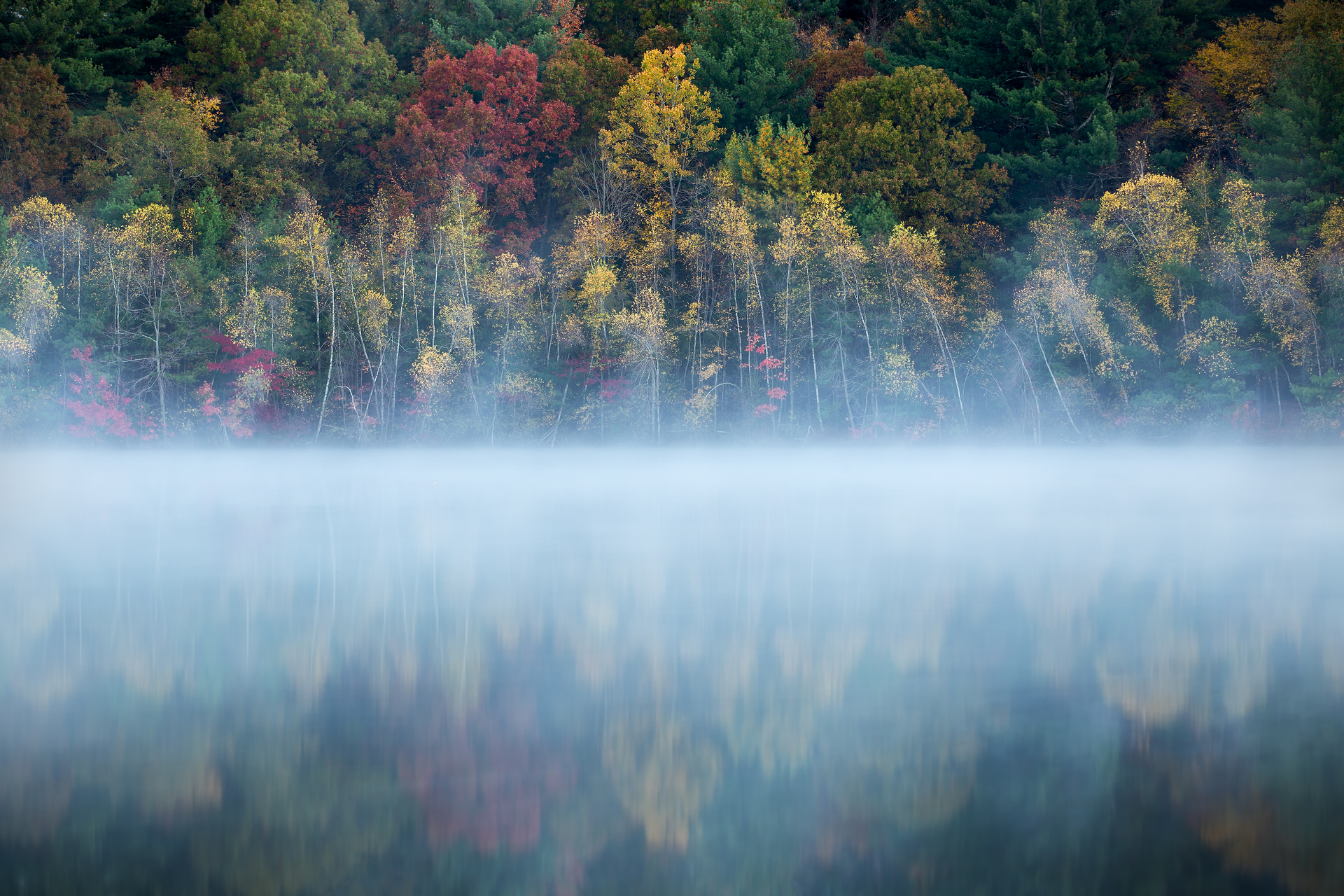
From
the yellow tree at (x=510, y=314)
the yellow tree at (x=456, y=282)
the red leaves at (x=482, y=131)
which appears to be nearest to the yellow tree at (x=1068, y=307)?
the yellow tree at (x=510, y=314)

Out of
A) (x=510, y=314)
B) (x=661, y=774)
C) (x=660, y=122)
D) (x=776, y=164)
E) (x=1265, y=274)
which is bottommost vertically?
(x=661, y=774)

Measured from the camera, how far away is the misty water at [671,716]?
4.29 m

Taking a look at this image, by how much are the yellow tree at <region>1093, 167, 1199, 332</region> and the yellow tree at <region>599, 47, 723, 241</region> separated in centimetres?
1492

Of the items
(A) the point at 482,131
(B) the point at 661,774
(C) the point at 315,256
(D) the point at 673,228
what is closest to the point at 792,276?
(D) the point at 673,228

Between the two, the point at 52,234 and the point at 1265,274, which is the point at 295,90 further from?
the point at 1265,274

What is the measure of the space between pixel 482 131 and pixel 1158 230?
81.4ft

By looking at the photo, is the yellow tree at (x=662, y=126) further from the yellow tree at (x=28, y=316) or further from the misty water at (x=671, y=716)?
the misty water at (x=671, y=716)

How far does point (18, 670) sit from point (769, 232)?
130 feet

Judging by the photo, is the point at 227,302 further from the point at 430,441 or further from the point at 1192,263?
the point at 1192,263

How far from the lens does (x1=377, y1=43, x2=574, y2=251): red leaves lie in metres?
46.6

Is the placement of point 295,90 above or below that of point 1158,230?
above

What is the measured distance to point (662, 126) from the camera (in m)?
46.0

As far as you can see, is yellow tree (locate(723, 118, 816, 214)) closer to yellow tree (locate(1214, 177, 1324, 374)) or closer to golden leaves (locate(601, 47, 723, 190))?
golden leaves (locate(601, 47, 723, 190))

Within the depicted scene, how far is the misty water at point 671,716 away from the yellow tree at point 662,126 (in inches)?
1335
